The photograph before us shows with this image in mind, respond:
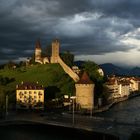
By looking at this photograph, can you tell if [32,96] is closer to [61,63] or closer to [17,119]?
[17,119]

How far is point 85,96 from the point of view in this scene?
62.2 metres

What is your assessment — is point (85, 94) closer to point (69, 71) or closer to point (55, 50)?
point (69, 71)

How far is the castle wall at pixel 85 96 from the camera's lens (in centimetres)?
6219

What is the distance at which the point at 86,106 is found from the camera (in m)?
62.3

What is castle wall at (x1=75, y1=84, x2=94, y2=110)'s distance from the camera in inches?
2448

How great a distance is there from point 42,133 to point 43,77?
35585 millimetres

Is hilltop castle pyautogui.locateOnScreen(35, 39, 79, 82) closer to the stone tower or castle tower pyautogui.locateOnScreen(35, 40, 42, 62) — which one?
castle tower pyautogui.locateOnScreen(35, 40, 42, 62)

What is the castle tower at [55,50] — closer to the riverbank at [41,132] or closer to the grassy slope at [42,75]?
the grassy slope at [42,75]

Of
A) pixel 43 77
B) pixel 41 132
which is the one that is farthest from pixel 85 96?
pixel 41 132

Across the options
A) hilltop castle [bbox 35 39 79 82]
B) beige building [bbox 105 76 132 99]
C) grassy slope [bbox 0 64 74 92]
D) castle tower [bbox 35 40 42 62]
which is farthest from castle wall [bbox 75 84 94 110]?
castle tower [bbox 35 40 42 62]

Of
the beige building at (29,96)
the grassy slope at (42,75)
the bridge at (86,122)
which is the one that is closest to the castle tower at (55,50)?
the grassy slope at (42,75)

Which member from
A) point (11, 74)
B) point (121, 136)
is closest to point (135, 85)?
point (11, 74)

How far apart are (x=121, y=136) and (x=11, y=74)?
165ft

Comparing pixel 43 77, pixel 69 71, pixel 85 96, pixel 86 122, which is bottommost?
pixel 86 122
